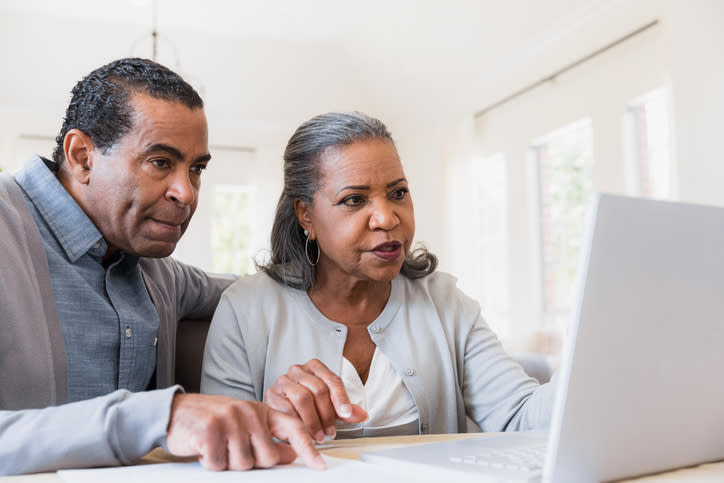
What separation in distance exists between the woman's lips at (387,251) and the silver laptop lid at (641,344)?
790mm

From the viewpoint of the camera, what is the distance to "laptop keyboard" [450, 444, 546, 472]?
2.54 feet

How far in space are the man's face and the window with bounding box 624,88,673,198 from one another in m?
2.87

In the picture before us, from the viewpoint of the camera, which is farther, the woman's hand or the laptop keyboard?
the woman's hand

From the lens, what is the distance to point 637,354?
711 millimetres

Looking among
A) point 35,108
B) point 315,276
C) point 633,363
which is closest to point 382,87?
point 35,108

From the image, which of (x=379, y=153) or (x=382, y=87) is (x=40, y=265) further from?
(x=382, y=87)

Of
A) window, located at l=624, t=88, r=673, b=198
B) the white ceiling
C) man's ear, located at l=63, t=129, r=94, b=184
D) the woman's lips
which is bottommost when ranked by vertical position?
the woman's lips

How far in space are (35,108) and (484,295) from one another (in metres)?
3.71

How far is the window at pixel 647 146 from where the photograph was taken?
3.62 meters

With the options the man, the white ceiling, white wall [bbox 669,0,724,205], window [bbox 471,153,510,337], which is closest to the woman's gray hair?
the man

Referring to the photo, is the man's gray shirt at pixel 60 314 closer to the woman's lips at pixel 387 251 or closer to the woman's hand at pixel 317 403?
the woman's hand at pixel 317 403

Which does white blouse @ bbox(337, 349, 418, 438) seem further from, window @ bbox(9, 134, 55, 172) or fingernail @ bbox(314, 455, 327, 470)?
window @ bbox(9, 134, 55, 172)

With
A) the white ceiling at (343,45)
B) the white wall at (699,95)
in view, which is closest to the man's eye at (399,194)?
the white wall at (699,95)

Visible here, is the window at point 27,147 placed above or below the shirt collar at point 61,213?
above
